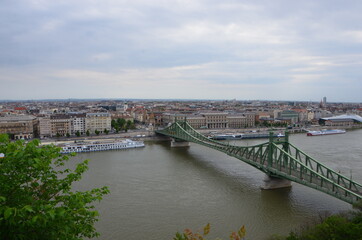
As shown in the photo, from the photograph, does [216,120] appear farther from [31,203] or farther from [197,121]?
[31,203]

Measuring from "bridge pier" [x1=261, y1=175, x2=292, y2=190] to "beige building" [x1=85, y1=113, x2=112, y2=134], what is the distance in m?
30.2

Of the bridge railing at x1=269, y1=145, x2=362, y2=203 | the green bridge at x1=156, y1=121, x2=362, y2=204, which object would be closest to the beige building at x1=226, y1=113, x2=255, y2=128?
the green bridge at x1=156, y1=121, x2=362, y2=204

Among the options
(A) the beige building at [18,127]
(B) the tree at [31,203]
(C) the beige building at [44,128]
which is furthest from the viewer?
(C) the beige building at [44,128]

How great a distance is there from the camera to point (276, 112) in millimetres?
59719

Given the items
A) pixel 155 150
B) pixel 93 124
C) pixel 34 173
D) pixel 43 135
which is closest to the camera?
pixel 34 173

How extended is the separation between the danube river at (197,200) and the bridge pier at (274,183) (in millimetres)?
349

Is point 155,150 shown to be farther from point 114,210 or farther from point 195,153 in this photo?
point 114,210

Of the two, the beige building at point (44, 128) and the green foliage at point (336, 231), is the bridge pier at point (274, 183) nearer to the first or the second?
the green foliage at point (336, 231)

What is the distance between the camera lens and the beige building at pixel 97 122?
135 ft

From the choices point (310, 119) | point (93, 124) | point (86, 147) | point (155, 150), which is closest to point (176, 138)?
point (155, 150)

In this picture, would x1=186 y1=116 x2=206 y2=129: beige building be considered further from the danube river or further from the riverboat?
the danube river

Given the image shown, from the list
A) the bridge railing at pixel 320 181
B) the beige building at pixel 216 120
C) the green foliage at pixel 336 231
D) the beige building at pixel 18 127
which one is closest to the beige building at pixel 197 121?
the beige building at pixel 216 120

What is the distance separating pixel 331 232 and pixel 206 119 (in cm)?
4191

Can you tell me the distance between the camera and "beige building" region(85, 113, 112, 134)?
41094 mm
